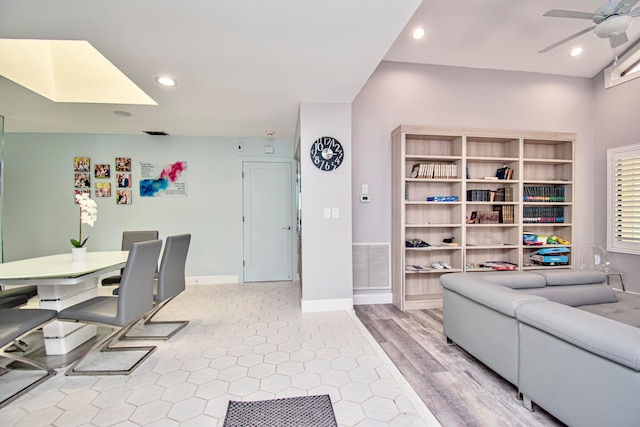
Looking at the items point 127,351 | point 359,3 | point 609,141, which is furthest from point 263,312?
point 609,141

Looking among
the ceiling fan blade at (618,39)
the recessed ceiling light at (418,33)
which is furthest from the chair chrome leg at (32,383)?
the ceiling fan blade at (618,39)

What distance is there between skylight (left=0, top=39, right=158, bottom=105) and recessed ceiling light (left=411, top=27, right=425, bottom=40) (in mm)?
3096

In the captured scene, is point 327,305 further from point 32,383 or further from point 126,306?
point 32,383

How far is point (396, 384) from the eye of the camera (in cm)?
191

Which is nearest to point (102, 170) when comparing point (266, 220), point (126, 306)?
point (266, 220)

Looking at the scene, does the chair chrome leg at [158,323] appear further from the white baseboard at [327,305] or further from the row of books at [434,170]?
the row of books at [434,170]

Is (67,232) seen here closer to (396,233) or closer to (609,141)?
(396,233)

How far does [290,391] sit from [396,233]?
227 cm

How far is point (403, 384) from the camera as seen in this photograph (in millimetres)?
1896

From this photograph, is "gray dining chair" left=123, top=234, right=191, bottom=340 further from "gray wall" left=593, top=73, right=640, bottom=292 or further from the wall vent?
"gray wall" left=593, top=73, right=640, bottom=292

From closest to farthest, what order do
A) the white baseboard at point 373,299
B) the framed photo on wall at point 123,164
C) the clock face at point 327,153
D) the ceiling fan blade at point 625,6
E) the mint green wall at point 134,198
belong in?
the ceiling fan blade at point 625,6 → the clock face at point 327,153 → the white baseboard at point 373,299 → the mint green wall at point 134,198 → the framed photo on wall at point 123,164

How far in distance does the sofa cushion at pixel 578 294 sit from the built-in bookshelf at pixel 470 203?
110 cm

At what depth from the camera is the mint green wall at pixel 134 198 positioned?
14.4 ft

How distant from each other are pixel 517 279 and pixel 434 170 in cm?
162
